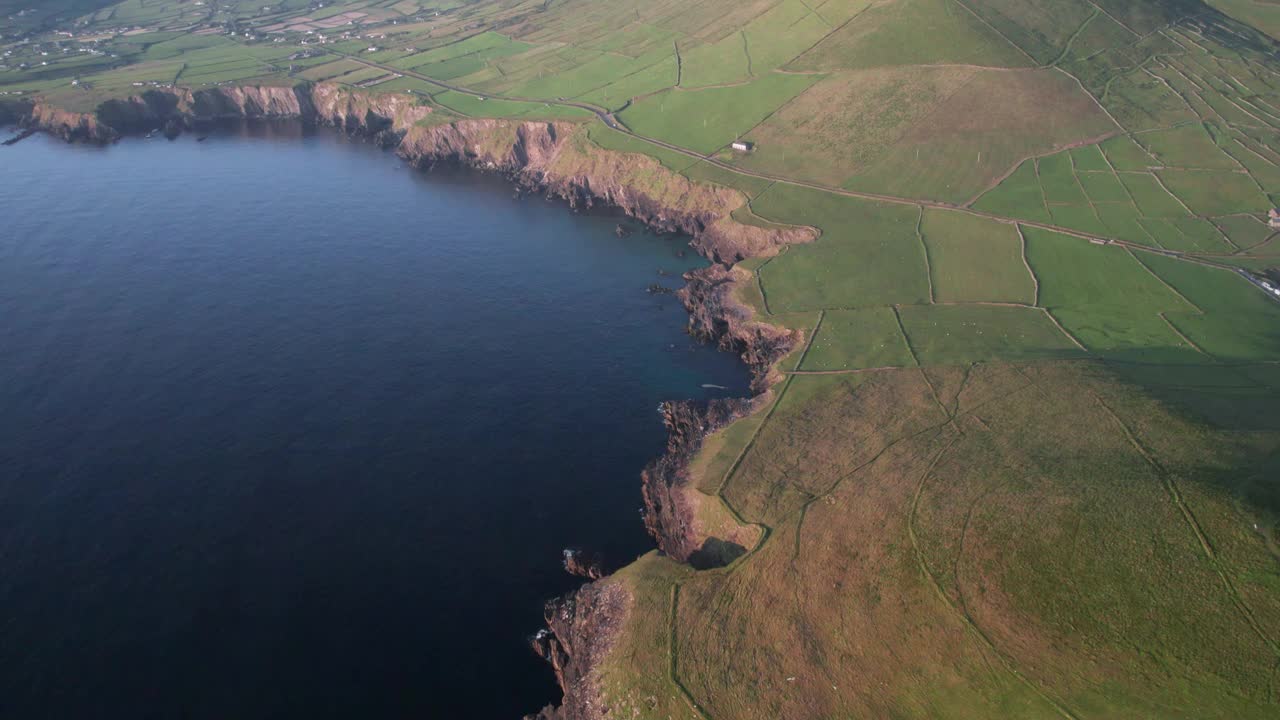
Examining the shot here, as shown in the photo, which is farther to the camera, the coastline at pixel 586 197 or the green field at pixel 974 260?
the green field at pixel 974 260

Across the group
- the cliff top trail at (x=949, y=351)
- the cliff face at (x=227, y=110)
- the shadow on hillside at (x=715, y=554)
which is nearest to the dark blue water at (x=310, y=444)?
the shadow on hillside at (x=715, y=554)

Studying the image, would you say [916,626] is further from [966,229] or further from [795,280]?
[966,229]

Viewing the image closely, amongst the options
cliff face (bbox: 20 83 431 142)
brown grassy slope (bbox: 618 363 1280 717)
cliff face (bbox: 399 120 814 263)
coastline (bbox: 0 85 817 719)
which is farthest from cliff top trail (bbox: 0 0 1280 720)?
cliff face (bbox: 20 83 431 142)

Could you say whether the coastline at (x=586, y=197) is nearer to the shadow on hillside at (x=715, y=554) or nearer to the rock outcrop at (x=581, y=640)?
the rock outcrop at (x=581, y=640)

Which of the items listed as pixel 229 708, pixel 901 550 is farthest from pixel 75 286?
pixel 901 550

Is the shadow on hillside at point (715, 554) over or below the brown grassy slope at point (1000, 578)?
below

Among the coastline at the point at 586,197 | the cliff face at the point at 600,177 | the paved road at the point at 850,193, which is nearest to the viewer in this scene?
the coastline at the point at 586,197

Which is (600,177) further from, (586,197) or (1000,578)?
(1000,578)

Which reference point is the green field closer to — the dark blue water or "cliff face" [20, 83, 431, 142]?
the dark blue water
